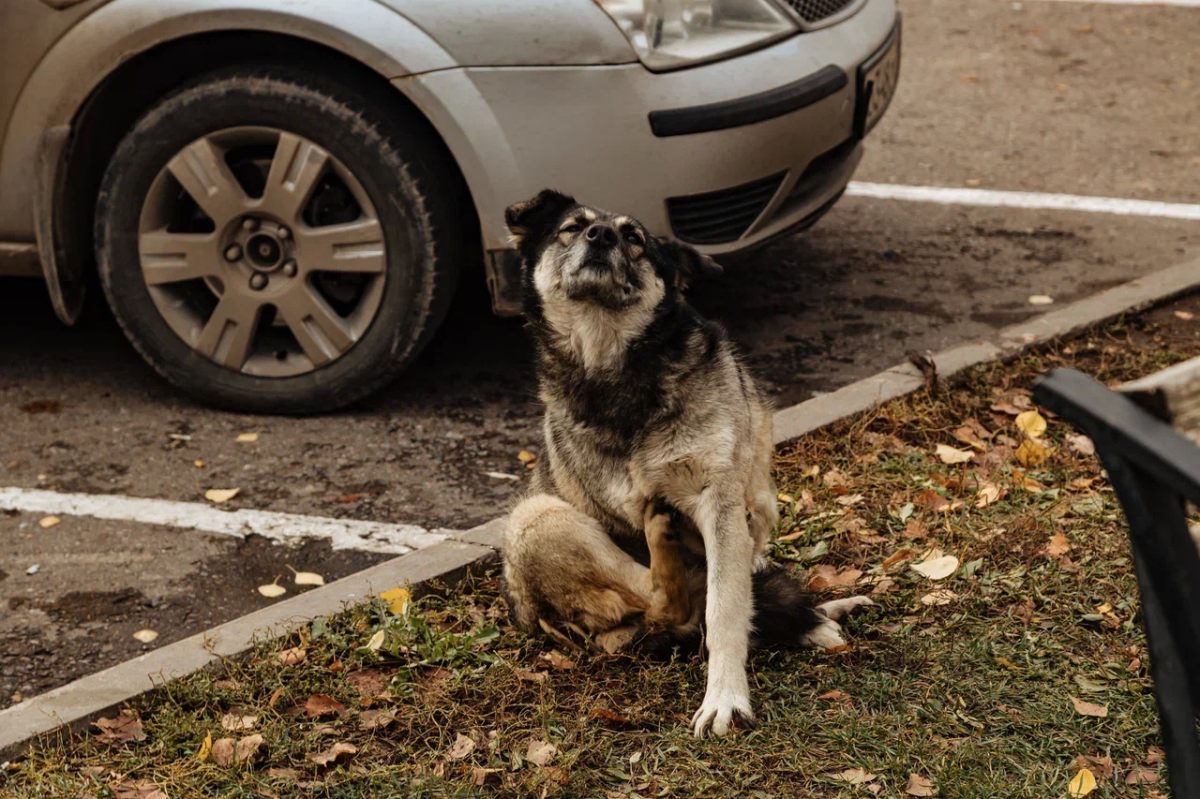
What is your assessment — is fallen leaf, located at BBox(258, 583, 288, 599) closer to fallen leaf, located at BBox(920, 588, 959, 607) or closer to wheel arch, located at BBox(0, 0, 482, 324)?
wheel arch, located at BBox(0, 0, 482, 324)

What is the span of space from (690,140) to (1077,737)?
231cm

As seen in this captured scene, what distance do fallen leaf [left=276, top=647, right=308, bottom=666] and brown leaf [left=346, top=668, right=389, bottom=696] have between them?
5.2 inches

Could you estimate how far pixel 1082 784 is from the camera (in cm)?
263

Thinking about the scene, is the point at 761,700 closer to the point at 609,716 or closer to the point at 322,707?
the point at 609,716

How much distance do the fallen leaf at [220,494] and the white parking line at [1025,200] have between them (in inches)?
156

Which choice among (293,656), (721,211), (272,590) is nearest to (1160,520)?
(293,656)

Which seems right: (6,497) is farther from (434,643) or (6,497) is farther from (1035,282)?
(1035,282)

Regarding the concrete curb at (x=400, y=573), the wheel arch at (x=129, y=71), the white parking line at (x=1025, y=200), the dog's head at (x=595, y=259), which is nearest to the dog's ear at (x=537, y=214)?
the dog's head at (x=595, y=259)

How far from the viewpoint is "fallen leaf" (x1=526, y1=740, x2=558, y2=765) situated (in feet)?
9.47

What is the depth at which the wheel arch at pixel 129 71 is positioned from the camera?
4.18 meters

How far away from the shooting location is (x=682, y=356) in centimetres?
315

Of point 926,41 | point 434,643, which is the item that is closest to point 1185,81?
point 926,41

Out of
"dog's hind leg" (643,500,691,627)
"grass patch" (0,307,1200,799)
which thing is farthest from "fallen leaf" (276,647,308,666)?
"dog's hind leg" (643,500,691,627)

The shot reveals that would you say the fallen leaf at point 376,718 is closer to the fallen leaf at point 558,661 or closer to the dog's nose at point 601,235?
the fallen leaf at point 558,661
